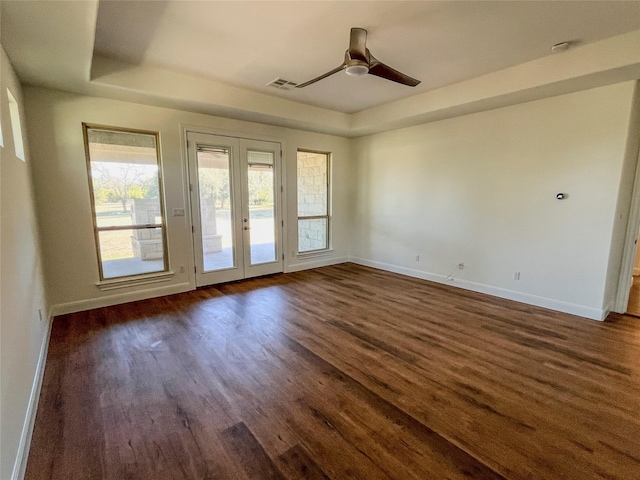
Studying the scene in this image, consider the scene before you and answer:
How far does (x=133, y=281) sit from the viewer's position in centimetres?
413

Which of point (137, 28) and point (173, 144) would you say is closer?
point (137, 28)

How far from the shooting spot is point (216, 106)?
4.05 metres

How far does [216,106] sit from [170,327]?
2.88m

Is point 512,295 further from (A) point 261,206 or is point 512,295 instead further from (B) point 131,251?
(B) point 131,251

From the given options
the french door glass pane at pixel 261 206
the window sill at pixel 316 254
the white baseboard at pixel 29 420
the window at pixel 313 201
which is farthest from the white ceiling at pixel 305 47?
the window sill at pixel 316 254

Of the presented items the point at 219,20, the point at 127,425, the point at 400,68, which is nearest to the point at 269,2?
the point at 219,20

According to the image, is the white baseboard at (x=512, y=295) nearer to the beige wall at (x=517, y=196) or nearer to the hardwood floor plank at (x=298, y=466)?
the beige wall at (x=517, y=196)

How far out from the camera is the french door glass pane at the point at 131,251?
12.9 feet

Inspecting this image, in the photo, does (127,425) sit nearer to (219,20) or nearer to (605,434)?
(605,434)

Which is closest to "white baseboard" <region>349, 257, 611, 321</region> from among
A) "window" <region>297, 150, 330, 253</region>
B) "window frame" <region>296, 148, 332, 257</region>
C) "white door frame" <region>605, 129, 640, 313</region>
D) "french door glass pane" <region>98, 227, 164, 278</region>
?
"white door frame" <region>605, 129, 640, 313</region>

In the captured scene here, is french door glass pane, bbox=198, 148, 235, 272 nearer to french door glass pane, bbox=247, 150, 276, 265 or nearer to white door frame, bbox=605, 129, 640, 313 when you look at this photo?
french door glass pane, bbox=247, 150, 276, 265

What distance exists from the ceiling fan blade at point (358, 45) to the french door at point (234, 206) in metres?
2.81

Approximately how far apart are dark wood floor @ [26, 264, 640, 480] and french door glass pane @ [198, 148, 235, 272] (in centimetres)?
129

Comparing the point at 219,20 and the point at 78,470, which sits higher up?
the point at 219,20
